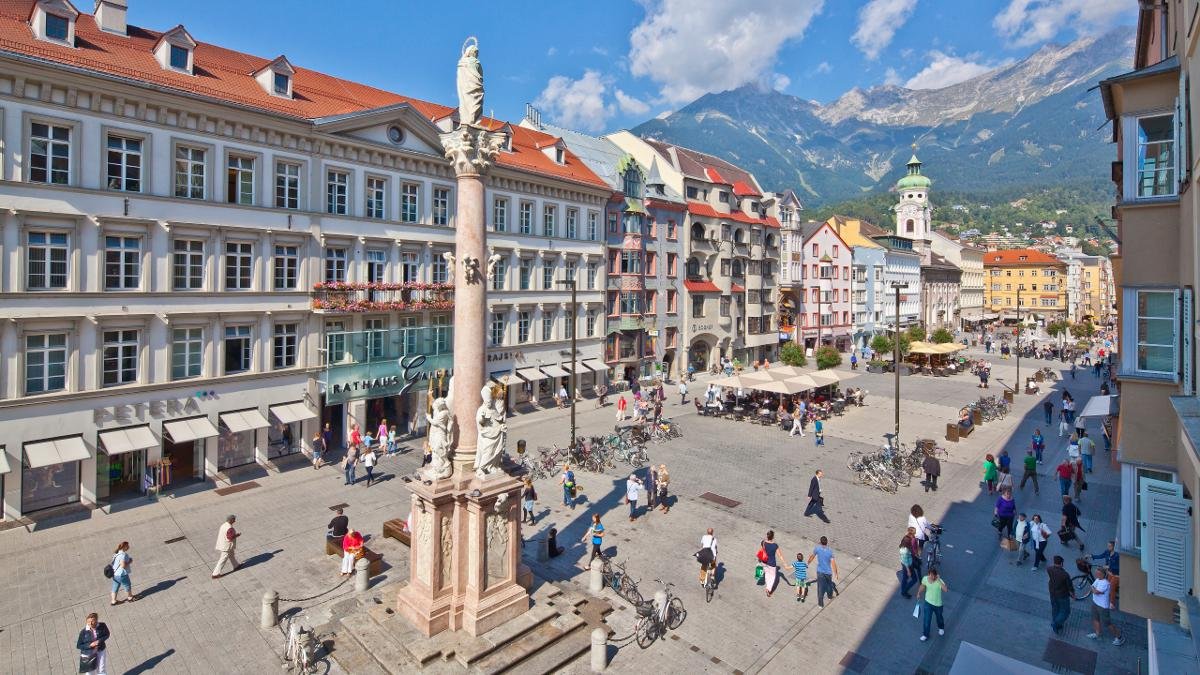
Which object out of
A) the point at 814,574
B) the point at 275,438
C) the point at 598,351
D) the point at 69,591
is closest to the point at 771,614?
the point at 814,574

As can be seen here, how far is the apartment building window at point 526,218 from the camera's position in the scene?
35188mm

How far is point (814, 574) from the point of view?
1555 centimetres

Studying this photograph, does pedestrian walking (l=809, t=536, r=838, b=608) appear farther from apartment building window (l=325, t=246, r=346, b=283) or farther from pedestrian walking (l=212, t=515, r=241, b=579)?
apartment building window (l=325, t=246, r=346, b=283)

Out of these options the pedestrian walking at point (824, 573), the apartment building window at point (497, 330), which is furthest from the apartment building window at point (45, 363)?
the pedestrian walking at point (824, 573)

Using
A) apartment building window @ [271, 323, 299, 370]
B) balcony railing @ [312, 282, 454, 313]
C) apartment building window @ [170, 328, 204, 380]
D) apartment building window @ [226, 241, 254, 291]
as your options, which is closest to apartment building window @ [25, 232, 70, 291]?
apartment building window @ [170, 328, 204, 380]

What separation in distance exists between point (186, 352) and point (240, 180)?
22.7 ft

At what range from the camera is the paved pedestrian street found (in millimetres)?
12242

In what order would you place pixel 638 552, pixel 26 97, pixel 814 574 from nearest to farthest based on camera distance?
pixel 814 574 → pixel 638 552 → pixel 26 97

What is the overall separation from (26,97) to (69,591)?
14877 millimetres

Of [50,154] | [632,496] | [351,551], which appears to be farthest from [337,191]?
[632,496]

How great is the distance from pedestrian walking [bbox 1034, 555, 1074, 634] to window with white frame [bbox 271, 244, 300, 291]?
87.5ft

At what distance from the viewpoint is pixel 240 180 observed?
2361 cm

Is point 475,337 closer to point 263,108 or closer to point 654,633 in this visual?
point 654,633

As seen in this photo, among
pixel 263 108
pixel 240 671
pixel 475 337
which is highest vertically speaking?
pixel 263 108
